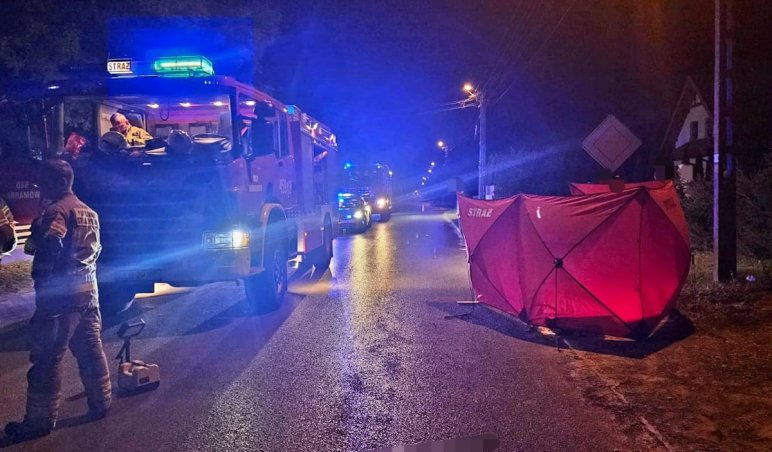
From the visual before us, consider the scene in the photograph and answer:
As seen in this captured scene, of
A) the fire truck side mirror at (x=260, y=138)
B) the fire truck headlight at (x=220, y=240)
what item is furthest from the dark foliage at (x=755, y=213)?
the fire truck headlight at (x=220, y=240)

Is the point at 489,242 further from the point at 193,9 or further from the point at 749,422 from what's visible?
the point at 193,9

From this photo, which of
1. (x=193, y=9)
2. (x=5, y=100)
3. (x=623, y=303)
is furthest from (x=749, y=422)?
(x=193, y=9)

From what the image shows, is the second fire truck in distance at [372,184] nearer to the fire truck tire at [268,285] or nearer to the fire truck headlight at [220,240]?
the fire truck tire at [268,285]

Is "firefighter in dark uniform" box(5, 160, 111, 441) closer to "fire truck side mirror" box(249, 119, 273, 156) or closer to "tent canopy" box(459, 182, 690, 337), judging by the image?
"fire truck side mirror" box(249, 119, 273, 156)

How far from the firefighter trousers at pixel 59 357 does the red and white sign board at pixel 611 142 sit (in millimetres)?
8491

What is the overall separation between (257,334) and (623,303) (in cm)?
471

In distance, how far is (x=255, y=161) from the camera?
936 centimetres

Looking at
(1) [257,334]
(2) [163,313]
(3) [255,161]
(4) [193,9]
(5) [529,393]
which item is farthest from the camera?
(4) [193,9]

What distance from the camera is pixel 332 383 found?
650 centimetres

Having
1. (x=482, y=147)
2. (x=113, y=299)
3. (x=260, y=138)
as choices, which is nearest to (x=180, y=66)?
(x=260, y=138)

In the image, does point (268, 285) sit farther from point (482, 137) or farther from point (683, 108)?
point (683, 108)

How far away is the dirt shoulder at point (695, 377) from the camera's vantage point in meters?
5.10

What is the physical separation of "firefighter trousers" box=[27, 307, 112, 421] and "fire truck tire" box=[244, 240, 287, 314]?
14.3 ft

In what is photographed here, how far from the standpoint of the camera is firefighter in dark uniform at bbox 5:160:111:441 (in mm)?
5238
